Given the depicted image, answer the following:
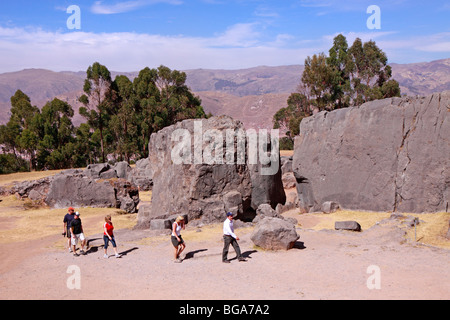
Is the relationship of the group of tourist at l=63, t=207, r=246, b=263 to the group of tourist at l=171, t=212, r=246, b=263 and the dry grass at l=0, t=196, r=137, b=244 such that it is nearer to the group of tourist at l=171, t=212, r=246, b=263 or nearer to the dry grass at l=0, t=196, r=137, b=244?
the group of tourist at l=171, t=212, r=246, b=263

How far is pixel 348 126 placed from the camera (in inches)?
852

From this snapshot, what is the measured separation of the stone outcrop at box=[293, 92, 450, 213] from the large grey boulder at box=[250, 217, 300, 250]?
27.9 feet

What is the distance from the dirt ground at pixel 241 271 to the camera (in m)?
9.70

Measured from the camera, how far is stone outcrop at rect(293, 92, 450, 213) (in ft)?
60.2

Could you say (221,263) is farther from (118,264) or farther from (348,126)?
(348,126)

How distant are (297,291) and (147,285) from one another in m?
4.02

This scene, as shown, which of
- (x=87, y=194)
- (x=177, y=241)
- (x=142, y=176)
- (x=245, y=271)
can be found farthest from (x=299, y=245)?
(x=142, y=176)

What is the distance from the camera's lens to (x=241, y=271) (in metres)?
11.4

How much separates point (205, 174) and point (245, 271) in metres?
7.64
